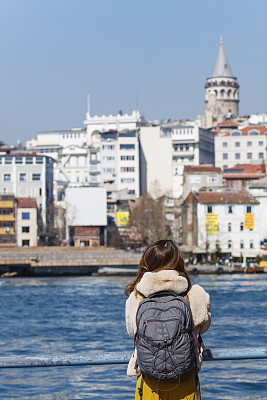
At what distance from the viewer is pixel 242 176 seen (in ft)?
327

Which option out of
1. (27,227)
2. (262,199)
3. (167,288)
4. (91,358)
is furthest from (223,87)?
(167,288)

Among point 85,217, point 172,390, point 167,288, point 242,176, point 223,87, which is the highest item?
point 223,87

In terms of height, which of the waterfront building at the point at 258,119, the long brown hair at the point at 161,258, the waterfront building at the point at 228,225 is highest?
the waterfront building at the point at 258,119

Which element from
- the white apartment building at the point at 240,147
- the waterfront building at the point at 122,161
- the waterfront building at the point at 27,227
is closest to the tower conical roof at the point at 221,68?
the white apartment building at the point at 240,147

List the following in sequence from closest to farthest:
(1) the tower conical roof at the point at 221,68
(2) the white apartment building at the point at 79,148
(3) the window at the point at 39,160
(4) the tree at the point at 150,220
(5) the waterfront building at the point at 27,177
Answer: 1. (4) the tree at the point at 150,220
2. (5) the waterfront building at the point at 27,177
3. (3) the window at the point at 39,160
4. (2) the white apartment building at the point at 79,148
5. (1) the tower conical roof at the point at 221,68

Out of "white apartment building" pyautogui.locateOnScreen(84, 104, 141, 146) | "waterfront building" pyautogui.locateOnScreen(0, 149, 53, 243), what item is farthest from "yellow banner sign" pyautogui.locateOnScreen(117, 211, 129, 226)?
"white apartment building" pyautogui.locateOnScreen(84, 104, 141, 146)

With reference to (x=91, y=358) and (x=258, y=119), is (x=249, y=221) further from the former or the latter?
(x=258, y=119)

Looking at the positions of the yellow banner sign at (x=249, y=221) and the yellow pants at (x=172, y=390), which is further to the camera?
the yellow banner sign at (x=249, y=221)

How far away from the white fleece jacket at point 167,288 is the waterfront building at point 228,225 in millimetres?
68296

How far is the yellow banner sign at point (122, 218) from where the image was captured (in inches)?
3740

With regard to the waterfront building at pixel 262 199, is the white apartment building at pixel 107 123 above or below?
above

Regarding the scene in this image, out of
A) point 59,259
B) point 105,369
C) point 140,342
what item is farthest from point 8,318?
point 59,259

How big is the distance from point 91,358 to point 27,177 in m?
90.2

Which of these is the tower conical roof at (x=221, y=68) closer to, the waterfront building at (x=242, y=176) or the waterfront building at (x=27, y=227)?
the waterfront building at (x=242, y=176)
